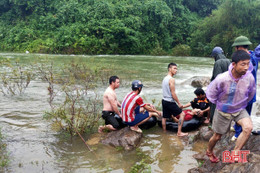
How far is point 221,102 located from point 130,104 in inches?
90.5

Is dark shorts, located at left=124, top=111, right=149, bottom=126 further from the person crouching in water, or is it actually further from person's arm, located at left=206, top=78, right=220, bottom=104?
person's arm, located at left=206, top=78, right=220, bottom=104

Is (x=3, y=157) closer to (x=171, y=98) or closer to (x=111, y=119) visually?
(x=111, y=119)

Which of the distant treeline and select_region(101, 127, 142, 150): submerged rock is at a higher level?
the distant treeline

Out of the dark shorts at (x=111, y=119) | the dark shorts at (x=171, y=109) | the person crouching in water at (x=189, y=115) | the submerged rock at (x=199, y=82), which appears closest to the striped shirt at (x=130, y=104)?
the dark shorts at (x=111, y=119)

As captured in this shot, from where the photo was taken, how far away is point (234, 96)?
3.44 m

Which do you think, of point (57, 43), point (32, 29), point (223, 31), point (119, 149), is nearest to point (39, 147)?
point (119, 149)

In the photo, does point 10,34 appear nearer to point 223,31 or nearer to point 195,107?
point 223,31

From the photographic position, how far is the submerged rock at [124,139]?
5.15 metres

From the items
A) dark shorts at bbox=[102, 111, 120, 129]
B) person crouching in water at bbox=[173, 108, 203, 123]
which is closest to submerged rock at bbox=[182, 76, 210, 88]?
person crouching in water at bbox=[173, 108, 203, 123]

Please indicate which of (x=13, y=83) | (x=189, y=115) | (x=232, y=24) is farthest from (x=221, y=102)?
(x=232, y=24)

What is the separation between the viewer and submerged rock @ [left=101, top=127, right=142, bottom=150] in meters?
5.15

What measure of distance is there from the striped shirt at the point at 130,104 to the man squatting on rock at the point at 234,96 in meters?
2.08

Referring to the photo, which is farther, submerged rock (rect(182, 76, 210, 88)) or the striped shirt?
submerged rock (rect(182, 76, 210, 88))

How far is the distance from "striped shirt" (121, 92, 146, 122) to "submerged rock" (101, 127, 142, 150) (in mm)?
288
